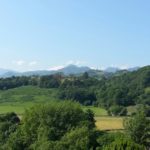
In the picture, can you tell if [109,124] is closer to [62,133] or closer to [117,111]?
[117,111]

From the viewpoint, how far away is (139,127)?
301 ft

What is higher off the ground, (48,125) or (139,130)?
(48,125)

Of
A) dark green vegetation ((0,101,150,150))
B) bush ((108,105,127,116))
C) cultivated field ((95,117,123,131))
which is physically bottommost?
cultivated field ((95,117,123,131))

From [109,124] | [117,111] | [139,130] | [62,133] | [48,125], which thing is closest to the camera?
[62,133]

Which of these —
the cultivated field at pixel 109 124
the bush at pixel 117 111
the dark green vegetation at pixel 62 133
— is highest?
the dark green vegetation at pixel 62 133

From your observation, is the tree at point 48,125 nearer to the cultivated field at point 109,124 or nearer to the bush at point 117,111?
the cultivated field at point 109,124

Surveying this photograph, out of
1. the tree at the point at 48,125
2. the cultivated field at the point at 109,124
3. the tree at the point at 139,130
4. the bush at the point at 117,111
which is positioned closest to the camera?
the tree at the point at 48,125

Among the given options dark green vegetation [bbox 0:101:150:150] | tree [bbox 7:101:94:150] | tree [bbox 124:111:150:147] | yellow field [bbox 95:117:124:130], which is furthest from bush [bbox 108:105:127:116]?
tree [bbox 7:101:94:150]

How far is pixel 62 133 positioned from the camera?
77.6 metres

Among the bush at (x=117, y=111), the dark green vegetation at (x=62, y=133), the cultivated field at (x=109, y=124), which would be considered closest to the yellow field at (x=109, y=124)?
the cultivated field at (x=109, y=124)

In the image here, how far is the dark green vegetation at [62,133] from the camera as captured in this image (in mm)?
65875

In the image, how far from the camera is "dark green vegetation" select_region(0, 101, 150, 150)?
65875 mm

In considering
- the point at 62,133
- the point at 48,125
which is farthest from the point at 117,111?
the point at 62,133

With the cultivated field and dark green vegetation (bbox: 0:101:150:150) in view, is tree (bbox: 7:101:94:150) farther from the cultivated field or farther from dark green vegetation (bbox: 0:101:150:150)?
the cultivated field
